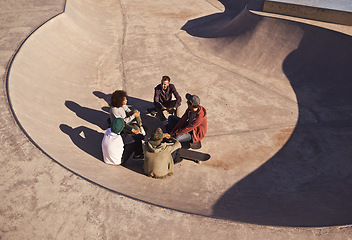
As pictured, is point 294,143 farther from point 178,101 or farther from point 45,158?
point 45,158

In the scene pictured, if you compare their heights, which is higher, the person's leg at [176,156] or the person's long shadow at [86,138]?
the person's leg at [176,156]

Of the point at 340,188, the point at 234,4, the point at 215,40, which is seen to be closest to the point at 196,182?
the point at 340,188

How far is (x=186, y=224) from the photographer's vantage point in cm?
415

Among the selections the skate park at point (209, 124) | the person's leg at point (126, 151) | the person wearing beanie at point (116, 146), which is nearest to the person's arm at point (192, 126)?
the skate park at point (209, 124)

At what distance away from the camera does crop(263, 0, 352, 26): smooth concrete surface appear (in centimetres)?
975

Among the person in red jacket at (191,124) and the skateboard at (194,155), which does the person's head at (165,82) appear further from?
the skateboard at (194,155)

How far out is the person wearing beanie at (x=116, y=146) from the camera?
5.15 meters

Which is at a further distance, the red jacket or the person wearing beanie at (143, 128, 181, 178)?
the red jacket

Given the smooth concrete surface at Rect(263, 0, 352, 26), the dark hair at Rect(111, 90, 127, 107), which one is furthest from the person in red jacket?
the smooth concrete surface at Rect(263, 0, 352, 26)

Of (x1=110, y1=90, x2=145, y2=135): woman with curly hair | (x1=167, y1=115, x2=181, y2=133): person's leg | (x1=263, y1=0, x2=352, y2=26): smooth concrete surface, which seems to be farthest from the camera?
(x1=263, y1=0, x2=352, y2=26): smooth concrete surface

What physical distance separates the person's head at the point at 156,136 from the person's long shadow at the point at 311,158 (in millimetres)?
1669

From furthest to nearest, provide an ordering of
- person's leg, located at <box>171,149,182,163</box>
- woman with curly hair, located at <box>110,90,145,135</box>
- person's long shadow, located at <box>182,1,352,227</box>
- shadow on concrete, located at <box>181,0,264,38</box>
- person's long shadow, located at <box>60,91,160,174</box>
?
shadow on concrete, located at <box>181,0,264,38</box>
person's long shadow, located at <box>60,91,160,174</box>
woman with curly hair, located at <box>110,90,145,135</box>
person's leg, located at <box>171,149,182,163</box>
person's long shadow, located at <box>182,1,352,227</box>

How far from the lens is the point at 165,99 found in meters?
7.55

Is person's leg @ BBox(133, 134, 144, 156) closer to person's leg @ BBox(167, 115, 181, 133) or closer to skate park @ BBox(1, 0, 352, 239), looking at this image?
skate park @ BBox(1, 0, 352, 239)
